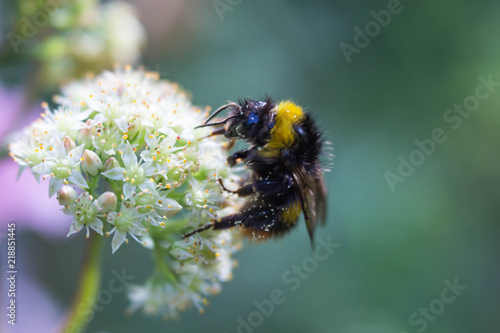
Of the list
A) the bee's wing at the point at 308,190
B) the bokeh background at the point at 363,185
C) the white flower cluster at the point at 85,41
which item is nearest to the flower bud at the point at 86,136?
the bee's wing at the point at 308,190

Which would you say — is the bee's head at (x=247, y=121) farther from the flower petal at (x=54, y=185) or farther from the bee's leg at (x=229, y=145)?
the flower petal at (x=54, y=185)

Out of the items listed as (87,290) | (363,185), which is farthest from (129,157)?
(363,185)

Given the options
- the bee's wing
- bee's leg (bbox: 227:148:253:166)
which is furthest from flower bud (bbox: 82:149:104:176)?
the bee's wing

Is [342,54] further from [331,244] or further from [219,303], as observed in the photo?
[219,303]

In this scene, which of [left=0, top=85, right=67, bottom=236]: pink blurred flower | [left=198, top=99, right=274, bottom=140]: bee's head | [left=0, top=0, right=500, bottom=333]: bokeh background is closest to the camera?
[left=198, top=99, right=274, bottom=140]: bee's head

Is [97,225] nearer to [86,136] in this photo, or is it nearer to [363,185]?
[86,136]

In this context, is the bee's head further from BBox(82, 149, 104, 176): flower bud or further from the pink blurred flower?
the pink blurred flower
